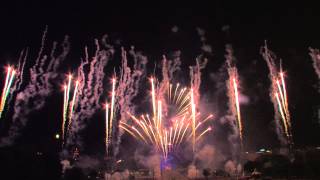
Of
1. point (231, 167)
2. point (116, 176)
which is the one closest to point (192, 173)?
point (231, 167)

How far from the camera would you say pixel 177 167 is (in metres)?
67.8

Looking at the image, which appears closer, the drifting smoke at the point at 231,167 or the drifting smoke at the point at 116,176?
the drifting smoke at the point at 116,176

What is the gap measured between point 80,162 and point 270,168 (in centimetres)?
3647

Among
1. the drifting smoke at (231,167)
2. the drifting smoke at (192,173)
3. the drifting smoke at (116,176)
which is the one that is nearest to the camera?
the drifting smoke at (116,176)

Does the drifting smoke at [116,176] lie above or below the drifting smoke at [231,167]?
below

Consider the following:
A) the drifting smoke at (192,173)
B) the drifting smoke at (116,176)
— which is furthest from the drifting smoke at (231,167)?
the drifting smoke at (116,176)

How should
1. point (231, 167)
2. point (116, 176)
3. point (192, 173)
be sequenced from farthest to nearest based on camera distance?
point (231, 167)
point (192, 173)
point (116, 176)

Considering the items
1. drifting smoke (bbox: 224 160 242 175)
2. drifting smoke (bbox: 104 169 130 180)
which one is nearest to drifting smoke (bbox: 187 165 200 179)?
drifting smoke (bbox: 224 160 242 175)

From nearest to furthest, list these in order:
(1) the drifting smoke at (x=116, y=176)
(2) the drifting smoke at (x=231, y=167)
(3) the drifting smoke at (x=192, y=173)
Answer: (1) the drifting smoke at (x=116, y=176) → (3) the drifting smoke at (x=192, y=173) → (2) the drifting smoke at (x=231, y=167)

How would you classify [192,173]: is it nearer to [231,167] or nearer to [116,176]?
[231,167]

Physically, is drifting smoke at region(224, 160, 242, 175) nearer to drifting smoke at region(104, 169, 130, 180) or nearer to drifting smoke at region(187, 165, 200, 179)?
drifting smoke at region(187, 165, 200, 179)

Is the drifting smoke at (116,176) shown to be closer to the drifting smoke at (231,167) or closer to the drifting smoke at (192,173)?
the drifting smoke at (192,173)

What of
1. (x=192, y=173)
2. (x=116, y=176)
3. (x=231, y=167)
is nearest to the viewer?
(x=116, y=176)

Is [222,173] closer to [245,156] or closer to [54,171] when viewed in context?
[245,156]
